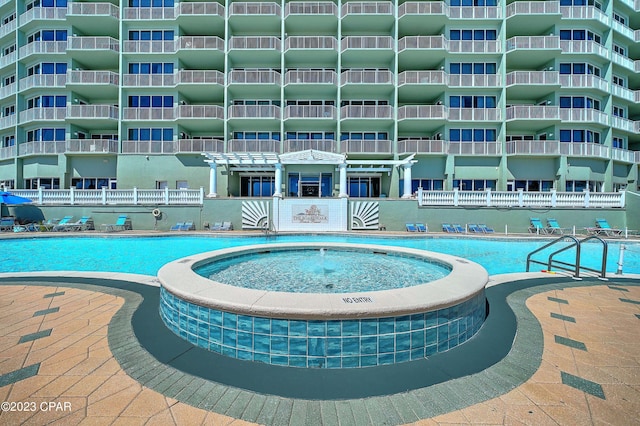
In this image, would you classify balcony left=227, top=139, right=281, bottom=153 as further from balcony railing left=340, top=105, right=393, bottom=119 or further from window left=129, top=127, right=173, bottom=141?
balcony railing left=340, top=105, right=393, bottom=119

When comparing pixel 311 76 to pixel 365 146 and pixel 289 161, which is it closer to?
pixel 365 146

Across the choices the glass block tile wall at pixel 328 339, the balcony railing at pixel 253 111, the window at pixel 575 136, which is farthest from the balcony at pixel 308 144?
the window at pixel 575 136

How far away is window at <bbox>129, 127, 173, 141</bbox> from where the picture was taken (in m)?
22.8

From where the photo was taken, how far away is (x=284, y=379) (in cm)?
279

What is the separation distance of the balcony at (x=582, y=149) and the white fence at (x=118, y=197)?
92.5ft

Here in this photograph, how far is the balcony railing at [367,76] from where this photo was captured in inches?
845

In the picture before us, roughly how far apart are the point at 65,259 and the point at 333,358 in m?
12.0

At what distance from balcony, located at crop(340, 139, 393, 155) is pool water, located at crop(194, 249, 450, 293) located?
14.7m

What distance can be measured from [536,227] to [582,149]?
11.2m

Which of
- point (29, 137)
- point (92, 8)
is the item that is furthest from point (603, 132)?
point (29, 137)

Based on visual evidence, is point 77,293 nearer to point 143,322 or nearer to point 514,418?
point 143,322

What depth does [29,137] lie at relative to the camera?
2400cm

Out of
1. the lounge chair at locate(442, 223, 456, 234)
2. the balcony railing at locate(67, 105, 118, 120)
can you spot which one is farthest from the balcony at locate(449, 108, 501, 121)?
the balcony railing at locate(67, 105, 118, 120)

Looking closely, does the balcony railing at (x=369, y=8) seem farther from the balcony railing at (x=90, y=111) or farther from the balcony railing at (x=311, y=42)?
the balcony railing at (x=90, y=111)
